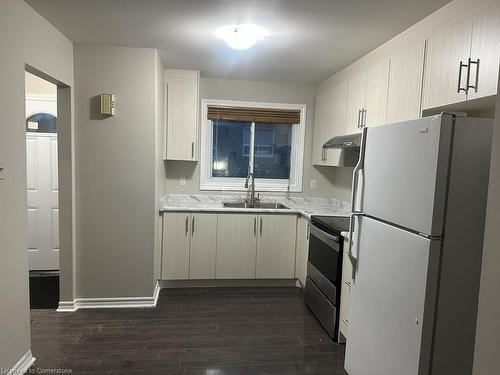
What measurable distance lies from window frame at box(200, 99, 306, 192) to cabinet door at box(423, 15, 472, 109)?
228 cm

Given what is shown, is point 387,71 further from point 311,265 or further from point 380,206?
point 311,265

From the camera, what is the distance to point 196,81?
12.6 ft

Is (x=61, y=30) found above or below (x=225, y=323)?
above

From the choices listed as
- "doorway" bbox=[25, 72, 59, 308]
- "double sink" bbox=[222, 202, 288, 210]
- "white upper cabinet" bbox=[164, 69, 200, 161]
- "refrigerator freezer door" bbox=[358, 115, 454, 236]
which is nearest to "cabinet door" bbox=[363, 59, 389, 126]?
"refrigerator freezer door" bbox=[358, 115, 454, 236]

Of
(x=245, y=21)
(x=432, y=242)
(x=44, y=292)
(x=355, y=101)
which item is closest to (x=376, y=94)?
(x=355, y=101)

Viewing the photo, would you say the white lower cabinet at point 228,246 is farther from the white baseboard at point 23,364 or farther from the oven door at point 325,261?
the white baseboard at point 23,364

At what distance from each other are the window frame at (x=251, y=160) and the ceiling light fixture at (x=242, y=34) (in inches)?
59.0

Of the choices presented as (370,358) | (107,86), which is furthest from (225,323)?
(107,86)

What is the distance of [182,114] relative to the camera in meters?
3.85

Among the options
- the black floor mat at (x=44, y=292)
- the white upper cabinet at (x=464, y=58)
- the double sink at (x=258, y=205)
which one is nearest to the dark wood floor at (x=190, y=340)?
the black floor mat at (x=44, y=292)

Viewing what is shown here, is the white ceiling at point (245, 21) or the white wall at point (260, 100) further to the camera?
the white wall at point (260, 100)

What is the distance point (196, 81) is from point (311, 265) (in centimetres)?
235

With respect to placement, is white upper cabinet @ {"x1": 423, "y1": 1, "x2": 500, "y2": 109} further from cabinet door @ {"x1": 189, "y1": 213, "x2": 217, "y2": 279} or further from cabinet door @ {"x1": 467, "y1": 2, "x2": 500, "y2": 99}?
cabinet door @ {"x1": 189, "y1": 213, "x2": 217, "y2": 279}

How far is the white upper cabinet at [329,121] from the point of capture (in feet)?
11.7
